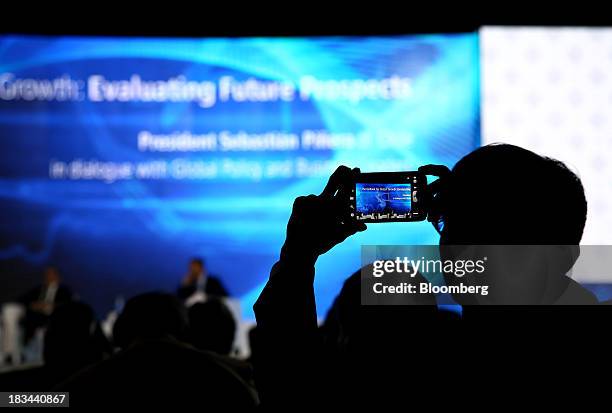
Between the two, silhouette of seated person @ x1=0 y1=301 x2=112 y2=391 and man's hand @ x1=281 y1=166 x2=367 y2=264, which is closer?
man's hand @ x1=281 y1=166 x2=367 y2=264

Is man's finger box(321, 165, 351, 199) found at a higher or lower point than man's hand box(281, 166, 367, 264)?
higher

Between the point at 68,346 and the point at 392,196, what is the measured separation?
1.50 m

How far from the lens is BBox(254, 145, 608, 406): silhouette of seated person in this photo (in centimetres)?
81

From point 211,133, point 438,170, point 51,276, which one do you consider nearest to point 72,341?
point 438,170

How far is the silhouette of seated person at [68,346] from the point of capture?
211 cm

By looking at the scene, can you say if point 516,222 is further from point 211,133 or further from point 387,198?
point 211,133

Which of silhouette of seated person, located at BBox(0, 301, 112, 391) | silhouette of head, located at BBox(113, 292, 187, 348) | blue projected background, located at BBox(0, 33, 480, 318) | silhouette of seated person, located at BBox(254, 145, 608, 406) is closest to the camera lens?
silhouette of seated person, located at BBox(254, 145, 608, 406)

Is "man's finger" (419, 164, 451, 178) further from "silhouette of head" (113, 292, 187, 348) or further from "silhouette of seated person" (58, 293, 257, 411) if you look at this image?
"silhouette of head" (113, 292, 187, 348)

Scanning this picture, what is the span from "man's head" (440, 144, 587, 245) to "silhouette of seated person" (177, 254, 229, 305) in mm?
5427

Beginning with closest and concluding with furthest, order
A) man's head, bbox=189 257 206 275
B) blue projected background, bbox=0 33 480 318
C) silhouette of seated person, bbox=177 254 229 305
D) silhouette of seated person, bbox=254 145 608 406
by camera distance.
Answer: silhouette of seated person, bbox=254 145 608 406, silhouette of seated person, bbox=177 254 229 305, man's head, bbox=189 257 206 275, blue projected background, bbox=0 33 480 318

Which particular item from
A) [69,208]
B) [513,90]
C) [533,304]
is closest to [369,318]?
[533,304]

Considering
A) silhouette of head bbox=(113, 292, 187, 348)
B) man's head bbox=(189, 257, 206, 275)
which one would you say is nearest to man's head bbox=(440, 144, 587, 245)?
silhouette of head bbox=(113, 292, 187, 348)

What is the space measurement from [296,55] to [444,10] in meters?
1.50

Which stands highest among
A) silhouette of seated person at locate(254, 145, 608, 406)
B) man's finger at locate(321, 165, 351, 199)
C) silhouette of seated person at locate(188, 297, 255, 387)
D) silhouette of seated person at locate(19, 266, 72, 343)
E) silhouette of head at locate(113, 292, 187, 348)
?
man's finger at locate(321, 165, 351, 199)
